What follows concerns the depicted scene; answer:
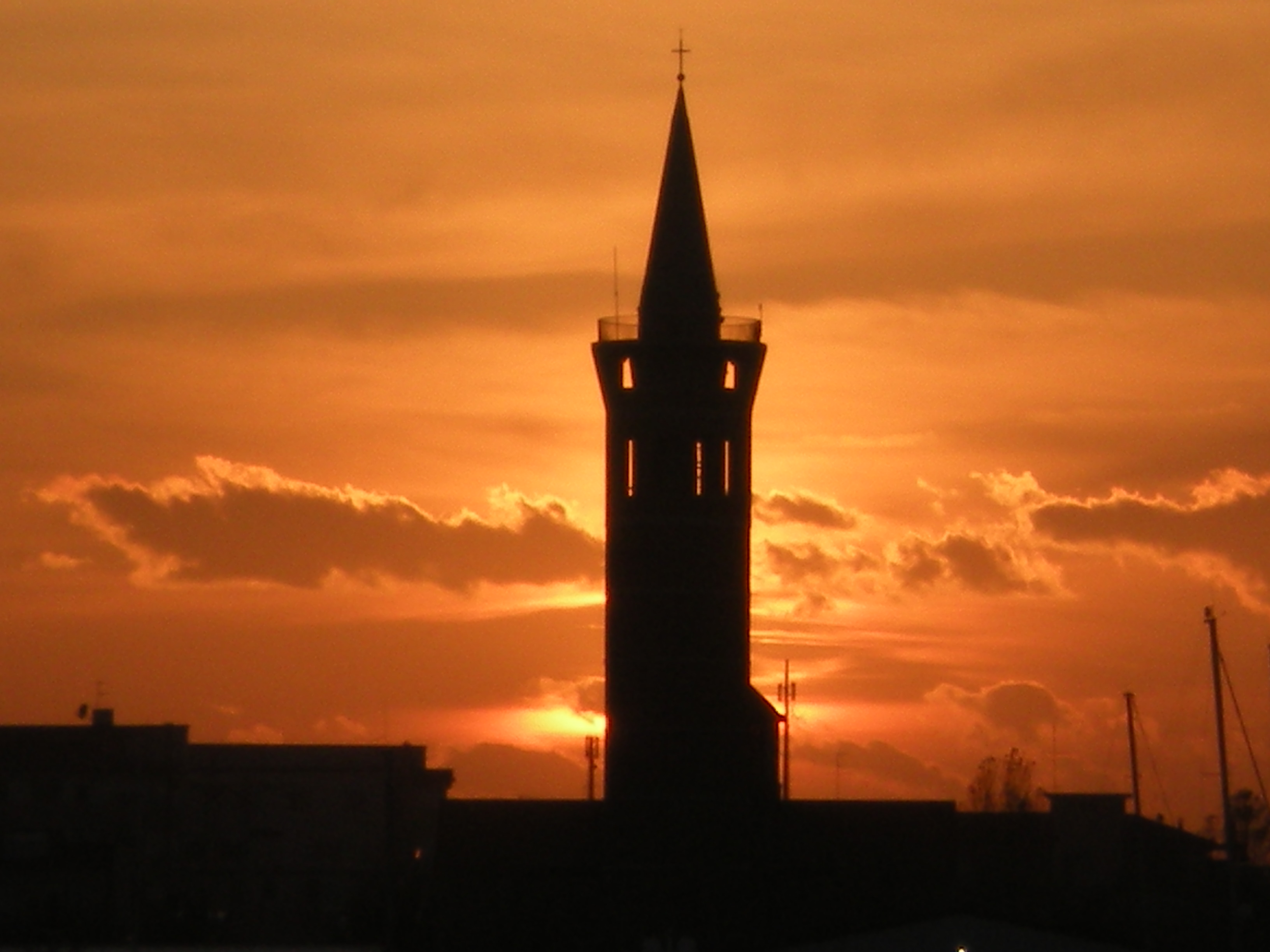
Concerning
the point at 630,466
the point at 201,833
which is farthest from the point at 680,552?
the point at 201,833

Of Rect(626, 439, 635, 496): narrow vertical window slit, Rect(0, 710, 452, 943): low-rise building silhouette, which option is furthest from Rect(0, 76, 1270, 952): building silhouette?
Rect(0, 710, 452, 943): low-rise building silhouette

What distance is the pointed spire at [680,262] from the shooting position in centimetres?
7106

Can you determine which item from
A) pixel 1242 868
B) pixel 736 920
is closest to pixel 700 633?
pixel 736 920

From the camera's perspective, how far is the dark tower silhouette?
70.3 meters

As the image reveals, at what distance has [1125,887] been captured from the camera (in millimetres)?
73438

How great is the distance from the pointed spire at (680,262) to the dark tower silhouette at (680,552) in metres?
0.05

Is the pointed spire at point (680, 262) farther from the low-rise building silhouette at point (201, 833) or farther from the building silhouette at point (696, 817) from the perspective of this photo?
the low-rise building silhouette at point (201, 833)

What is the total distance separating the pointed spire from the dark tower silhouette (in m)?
0.05

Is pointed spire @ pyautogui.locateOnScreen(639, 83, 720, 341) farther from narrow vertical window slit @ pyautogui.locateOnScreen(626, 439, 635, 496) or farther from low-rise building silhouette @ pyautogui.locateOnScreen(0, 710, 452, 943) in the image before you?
low-rise building silhouette @ pyautogui.locateOnScreen(0, 710, 452, 943)

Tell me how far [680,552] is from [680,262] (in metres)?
8.55

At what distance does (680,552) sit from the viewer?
7031 centimetres

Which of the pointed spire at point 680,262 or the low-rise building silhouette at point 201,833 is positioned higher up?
the pointed spire at point 680,262

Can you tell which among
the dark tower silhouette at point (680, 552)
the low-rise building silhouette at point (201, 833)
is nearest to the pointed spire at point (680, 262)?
the dark tower silhouette at point (680, 552)

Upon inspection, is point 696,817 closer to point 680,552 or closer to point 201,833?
point 680,552
